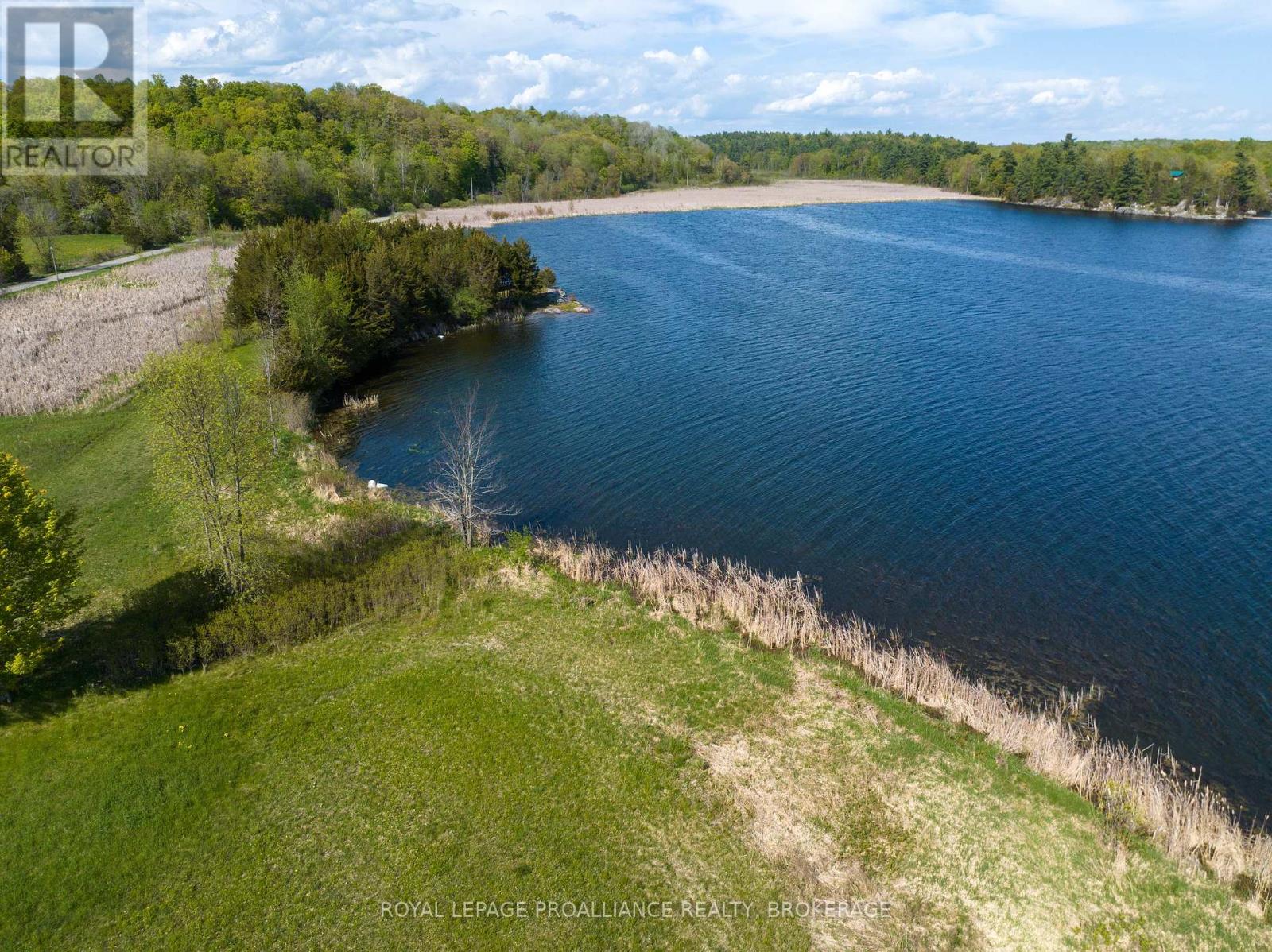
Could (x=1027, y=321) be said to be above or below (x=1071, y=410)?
above

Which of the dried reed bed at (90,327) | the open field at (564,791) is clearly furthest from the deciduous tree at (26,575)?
the dried reed bed at (90,327)

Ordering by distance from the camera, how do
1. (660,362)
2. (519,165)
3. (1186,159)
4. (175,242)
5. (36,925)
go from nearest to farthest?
(36,925)
(660,362)
(175,242)
(1186,159)
(519,165)

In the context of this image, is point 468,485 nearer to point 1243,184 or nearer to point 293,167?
point 293,167

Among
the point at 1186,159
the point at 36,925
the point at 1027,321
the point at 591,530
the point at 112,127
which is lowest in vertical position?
the point at 36,925

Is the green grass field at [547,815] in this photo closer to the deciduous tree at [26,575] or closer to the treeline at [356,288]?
the deciduous tree at [26,575]

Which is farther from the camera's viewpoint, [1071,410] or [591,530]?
[1071,410]

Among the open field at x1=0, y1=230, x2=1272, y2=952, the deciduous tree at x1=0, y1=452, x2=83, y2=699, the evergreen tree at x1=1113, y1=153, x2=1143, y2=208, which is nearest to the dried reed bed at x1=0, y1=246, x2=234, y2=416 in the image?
the open field at x1=0, y1=230, x2=1272, y2=952

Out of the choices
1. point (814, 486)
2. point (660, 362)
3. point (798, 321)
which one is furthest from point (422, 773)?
point (798, 321)

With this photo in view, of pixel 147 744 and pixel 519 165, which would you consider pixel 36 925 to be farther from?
pixel 519 165
